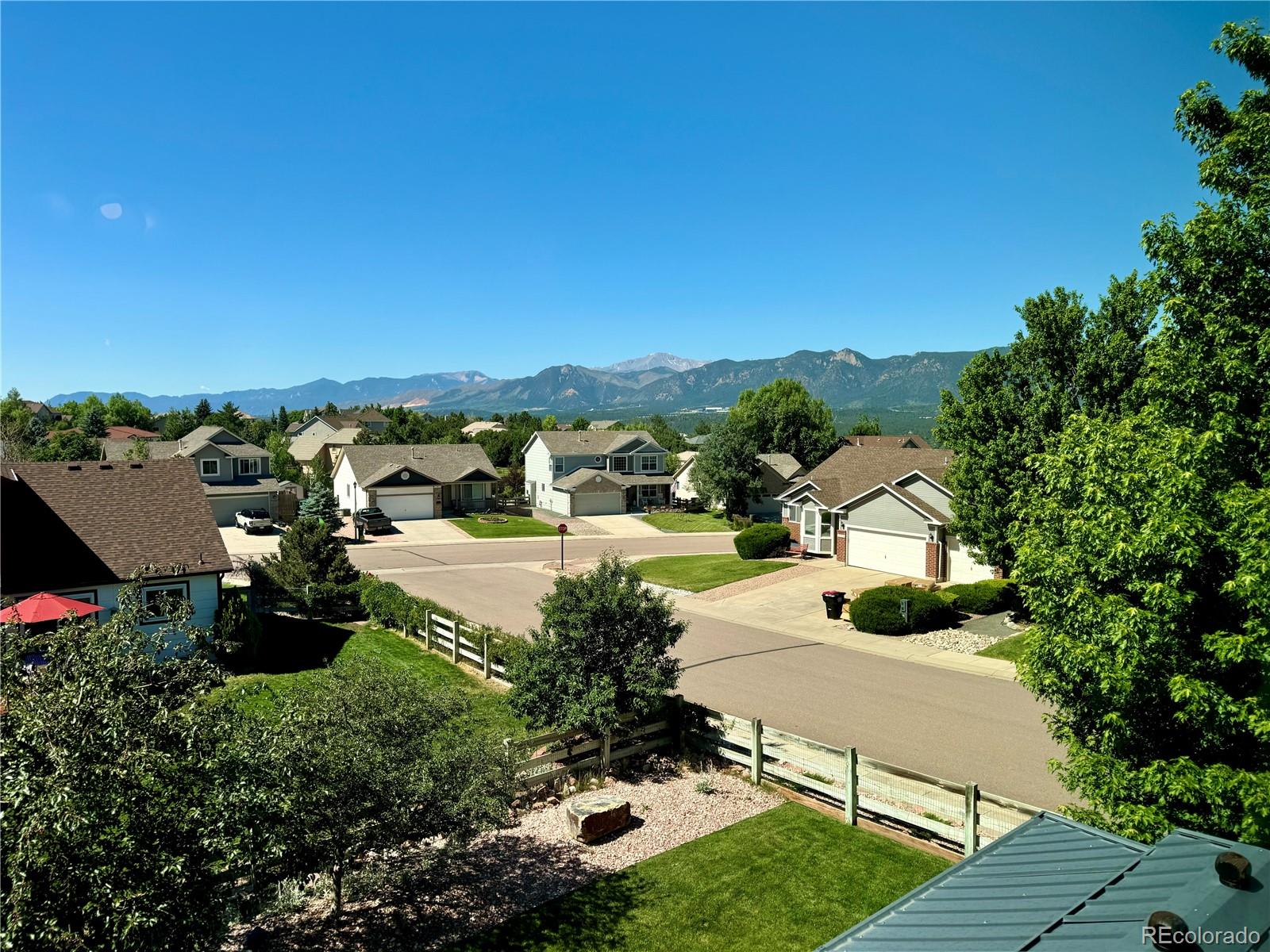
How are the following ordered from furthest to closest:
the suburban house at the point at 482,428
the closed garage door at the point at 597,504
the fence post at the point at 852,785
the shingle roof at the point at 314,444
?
1. the suburban house at the point at 482,428
2. the shingle roof at the point at 314,444
3. the closed garage door at the point at 597,504
4. the fence post at the point at 852,785

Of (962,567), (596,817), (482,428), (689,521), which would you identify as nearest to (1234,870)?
(596,817)

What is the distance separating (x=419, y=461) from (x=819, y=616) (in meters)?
39.0

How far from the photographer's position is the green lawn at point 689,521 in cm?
5341

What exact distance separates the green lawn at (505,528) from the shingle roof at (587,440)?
834cm

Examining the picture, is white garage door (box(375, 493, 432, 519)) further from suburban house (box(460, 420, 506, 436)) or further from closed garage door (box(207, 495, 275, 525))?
suburban house (box(460, 420, 506, 436))

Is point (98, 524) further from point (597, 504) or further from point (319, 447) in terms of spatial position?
point (319, 447)

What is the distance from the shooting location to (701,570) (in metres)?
35.9

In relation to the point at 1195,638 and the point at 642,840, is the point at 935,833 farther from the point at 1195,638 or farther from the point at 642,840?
the point at 1195,638

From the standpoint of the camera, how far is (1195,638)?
7438 millimetres

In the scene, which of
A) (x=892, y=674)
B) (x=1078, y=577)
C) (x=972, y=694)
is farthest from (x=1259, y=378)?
(x=892, y=674)

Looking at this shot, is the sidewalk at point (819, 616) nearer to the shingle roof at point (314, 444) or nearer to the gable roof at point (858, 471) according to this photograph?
the gable roof at point (858, 471)

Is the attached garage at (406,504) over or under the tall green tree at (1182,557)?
under

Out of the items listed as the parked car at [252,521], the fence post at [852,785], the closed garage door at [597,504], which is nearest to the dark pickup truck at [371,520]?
the parked car at [252,521]

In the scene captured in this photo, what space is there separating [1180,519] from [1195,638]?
1.33 metres
